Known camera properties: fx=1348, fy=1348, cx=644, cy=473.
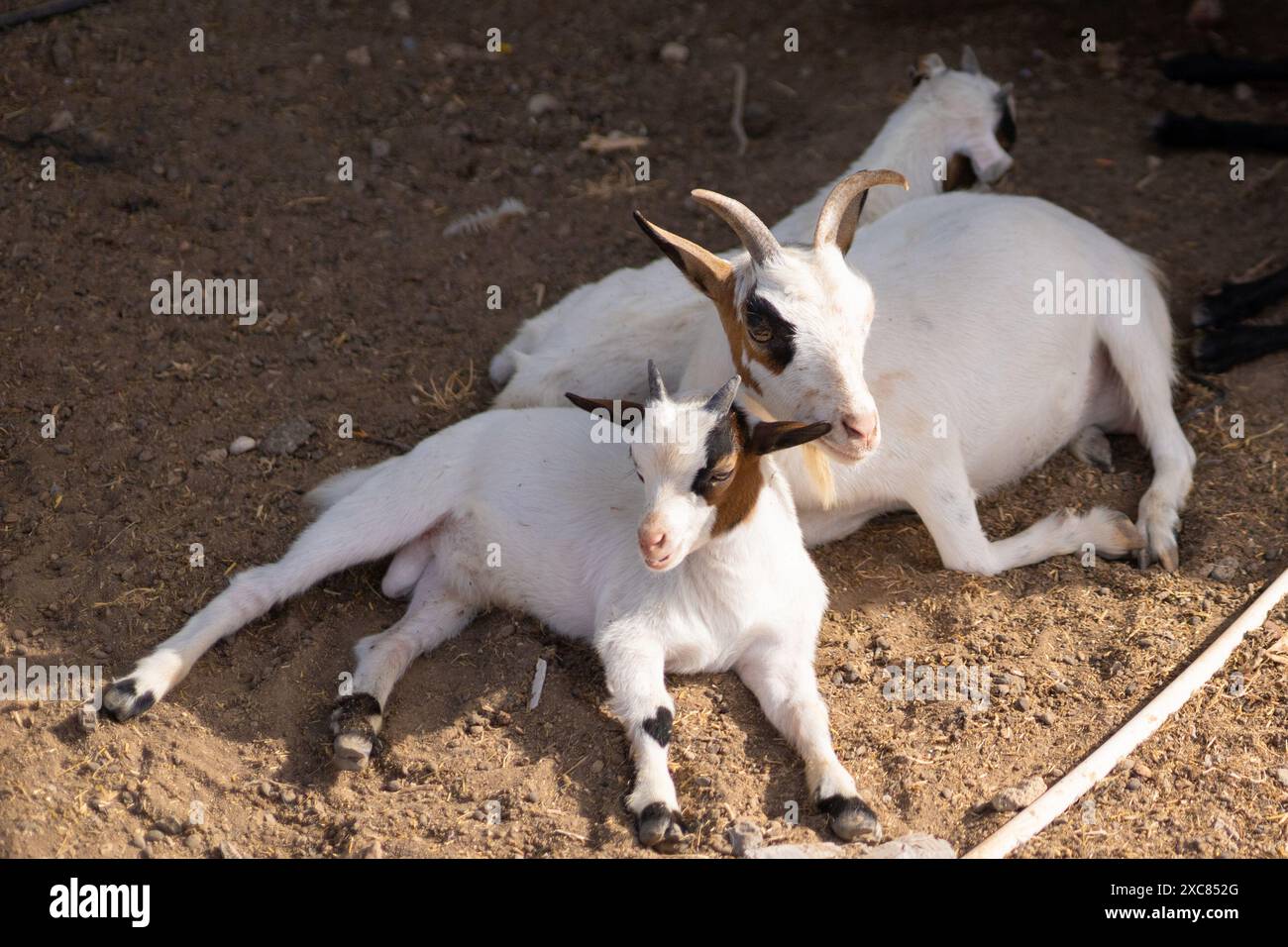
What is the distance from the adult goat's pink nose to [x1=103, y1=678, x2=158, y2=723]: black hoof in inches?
98.8

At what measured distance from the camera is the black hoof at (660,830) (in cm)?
407

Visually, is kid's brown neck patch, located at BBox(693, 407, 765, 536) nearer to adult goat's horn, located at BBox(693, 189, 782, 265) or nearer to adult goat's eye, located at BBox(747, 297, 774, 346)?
adult goat's eye, located at BBox(747, 297, 774, 346)

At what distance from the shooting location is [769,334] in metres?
4.50

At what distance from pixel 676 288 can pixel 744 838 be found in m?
2.69

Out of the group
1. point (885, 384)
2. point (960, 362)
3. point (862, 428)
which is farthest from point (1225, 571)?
point (862, 428)

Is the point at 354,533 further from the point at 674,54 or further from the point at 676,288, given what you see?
the point at 674,54

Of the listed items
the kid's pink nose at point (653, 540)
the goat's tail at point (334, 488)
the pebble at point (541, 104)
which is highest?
the pebble at point (541, 104)

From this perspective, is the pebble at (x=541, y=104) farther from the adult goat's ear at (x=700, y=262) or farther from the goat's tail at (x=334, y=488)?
the adult goat's ear at (x=700, y=262)

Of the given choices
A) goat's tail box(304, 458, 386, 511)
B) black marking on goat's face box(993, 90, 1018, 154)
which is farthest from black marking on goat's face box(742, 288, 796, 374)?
black marking on goat's face box(993, 90, 1018, 154)

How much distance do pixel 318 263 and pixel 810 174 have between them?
2.71 metres

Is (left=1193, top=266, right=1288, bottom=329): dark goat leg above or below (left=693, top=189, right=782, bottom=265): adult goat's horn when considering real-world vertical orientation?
below

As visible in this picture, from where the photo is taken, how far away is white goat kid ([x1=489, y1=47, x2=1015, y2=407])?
5766 mm

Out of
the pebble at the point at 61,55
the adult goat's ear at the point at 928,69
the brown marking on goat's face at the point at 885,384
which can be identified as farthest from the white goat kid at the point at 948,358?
the pebble at the point at 61,55

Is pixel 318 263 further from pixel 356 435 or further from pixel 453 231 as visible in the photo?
pixel 356 435
